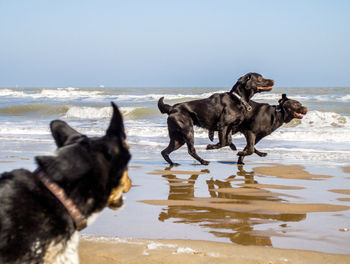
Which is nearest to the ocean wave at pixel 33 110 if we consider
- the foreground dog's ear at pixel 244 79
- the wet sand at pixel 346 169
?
the foreground dog's ear at pixel 244 79

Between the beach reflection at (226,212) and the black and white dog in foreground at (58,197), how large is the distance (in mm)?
1955

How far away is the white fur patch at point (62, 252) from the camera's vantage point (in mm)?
2534

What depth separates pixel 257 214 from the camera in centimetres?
515

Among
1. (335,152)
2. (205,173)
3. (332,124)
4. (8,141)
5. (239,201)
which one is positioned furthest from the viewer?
(332,124)

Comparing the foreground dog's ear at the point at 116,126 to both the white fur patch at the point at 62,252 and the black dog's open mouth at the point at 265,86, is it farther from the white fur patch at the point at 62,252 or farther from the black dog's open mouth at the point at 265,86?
the black dog's open mouth at the point at 265,86

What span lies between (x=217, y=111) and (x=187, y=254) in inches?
231

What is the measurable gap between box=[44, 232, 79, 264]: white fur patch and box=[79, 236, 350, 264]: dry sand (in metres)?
1.07

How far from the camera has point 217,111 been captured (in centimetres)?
944

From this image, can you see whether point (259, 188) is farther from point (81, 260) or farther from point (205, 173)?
point (81, 260)

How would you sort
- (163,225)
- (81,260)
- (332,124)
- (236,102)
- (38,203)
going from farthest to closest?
(332,124), (236,102), (163,225), (81,260), (38,203)

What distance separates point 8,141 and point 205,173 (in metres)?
6.74

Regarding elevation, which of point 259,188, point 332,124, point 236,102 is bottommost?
point 332,124

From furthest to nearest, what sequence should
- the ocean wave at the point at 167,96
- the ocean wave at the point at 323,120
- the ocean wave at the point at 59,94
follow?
1. the ocean wave at the point at 59,94
2. the ocean wave at the point at 167,96
3. the ocean wave at the point at 323,120

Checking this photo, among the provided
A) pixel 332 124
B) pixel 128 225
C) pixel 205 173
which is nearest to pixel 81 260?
pixel 128 225
